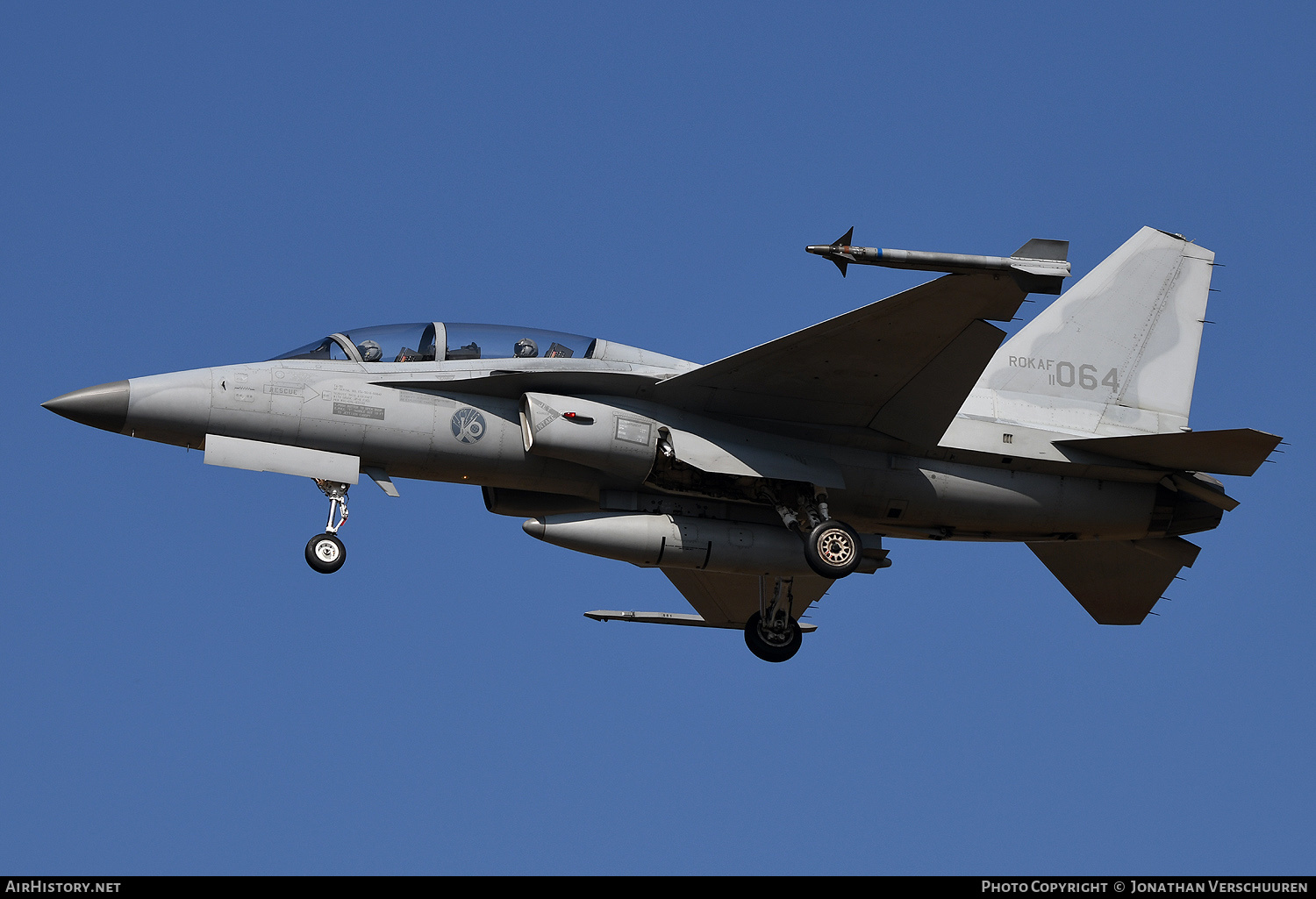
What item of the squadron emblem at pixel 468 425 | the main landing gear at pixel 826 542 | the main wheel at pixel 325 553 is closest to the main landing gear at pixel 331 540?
the main wheel at pixel 325 553

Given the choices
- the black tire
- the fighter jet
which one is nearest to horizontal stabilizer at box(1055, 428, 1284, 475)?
the fighter jet

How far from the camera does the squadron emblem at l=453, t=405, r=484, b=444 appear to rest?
16.0 meters

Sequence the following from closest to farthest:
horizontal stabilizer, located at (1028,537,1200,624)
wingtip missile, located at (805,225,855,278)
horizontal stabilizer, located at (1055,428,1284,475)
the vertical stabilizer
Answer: wingtip missile, located at (805,225,855,278), horizontal stabilizer, located at (1055,428,1284,475), the vertical stabilizer, horizontal stabilizer, located at (1028,537,1200,624)

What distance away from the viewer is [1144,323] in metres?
19.7

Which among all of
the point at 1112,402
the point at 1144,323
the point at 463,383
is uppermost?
the point at 1144,323

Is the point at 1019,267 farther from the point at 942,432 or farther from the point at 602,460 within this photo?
the point at 602,460

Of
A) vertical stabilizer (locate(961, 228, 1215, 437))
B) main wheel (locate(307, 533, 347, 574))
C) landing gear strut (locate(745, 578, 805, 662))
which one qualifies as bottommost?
main wheel (locate(307, 533, 347, 574))

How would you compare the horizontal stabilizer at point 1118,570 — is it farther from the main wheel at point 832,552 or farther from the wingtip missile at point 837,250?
the wingtip missile at point 837,250

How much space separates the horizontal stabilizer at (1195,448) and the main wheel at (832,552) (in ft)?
11.1

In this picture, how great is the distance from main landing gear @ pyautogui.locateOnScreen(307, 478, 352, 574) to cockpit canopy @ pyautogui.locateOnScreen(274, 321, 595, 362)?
153cm

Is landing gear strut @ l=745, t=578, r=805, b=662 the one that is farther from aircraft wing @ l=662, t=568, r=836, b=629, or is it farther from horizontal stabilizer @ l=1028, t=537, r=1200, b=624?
horizontal stabilizer @ l=1028, t=537, r=1200, b=624

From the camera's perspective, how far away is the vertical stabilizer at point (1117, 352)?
1886cm
